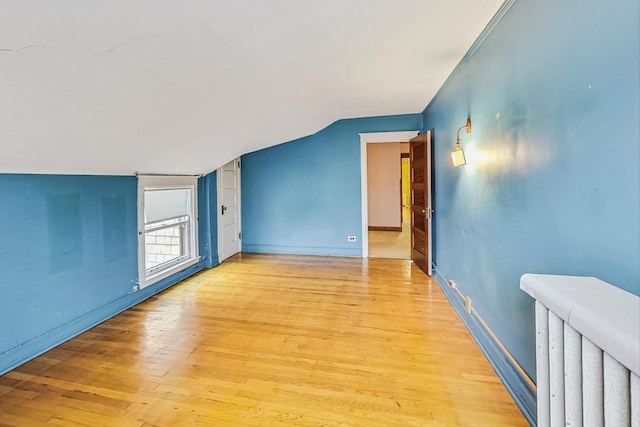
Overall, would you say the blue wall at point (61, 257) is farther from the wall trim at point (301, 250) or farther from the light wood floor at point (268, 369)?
the wall trim at point (301, 250)

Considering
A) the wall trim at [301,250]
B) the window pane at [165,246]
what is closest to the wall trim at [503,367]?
the wall trim at [301,250]

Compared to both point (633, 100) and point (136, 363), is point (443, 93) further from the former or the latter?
point (136, 363)

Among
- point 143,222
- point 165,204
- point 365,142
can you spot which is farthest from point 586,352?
point 365,142

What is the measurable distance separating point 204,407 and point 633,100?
2392 millimetres

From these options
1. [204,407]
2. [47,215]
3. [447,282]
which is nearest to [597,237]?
[204,407]

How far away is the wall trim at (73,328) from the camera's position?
2.27 metres

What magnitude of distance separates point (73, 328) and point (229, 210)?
118 inches

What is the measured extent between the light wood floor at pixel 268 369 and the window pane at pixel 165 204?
3.26 feet

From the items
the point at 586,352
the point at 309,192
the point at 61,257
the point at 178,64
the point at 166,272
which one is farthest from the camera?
the point at 309,192

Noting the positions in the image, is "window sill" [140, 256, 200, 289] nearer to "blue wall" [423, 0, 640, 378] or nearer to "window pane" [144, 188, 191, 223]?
"window pane" [144, 188, 191, 223]

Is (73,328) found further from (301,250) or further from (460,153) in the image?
(460,153)

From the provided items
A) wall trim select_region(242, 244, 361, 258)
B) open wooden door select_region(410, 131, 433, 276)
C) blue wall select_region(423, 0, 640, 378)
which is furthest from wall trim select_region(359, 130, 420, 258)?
blue wall select_region(423, 0, 640, 378)

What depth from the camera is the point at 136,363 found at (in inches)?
90.2

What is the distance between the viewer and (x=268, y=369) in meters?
2.21
